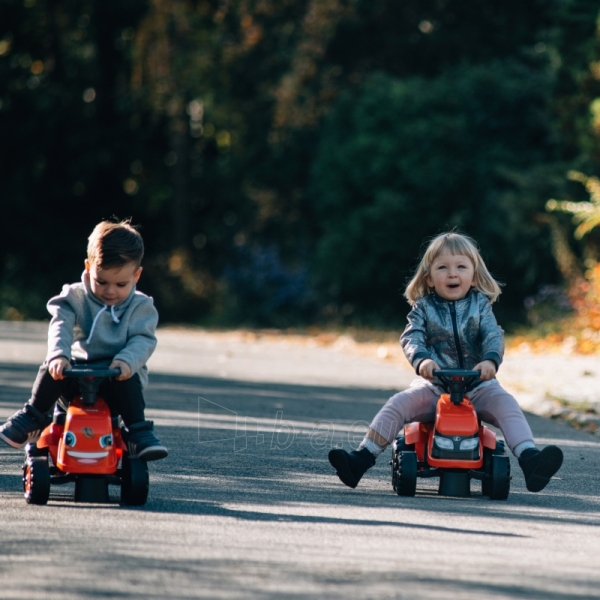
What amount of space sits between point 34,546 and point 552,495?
2.75 meters

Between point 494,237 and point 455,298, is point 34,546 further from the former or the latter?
point 494,237

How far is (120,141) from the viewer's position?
95.2 ft

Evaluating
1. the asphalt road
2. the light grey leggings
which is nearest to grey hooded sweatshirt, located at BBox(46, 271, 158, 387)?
the asphalt road

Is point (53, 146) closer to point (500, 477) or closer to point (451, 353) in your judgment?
point (451, 353)

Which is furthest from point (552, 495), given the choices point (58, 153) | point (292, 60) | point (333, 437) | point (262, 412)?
point (58, 153)

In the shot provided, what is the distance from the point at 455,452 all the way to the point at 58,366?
1.88 meters

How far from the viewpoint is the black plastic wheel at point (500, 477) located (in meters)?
5.89

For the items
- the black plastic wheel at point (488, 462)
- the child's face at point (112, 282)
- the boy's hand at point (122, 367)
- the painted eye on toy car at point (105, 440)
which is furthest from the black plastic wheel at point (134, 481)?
the black plastic wheel at point (488, 462)

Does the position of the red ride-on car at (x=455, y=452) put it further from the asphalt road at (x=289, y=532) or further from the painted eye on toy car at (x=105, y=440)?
the painted eye on toy car at (x=105, y=440)

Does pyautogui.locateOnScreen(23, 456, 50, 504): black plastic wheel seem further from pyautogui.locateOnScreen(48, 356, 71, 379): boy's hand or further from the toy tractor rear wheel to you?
the toy tractor rear wheel

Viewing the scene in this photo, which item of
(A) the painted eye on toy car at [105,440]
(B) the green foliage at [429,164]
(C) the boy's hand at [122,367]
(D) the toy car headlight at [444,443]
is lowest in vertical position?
(A) the painted eye on toy car at [105,440]

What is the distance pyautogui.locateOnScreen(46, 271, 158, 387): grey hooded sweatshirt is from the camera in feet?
18.7

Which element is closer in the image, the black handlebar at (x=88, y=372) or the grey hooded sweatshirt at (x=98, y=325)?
the black handlebar at (x=88, y=372)

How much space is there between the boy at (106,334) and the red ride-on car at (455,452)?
125 cm
